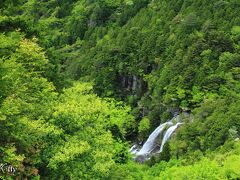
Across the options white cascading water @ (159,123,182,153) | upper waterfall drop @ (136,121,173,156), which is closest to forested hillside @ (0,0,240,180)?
upper waterfall drop @ (136,121,173,156)

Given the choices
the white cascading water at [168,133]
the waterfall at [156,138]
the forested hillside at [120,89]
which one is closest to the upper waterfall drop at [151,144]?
the waterfall at [156,138]

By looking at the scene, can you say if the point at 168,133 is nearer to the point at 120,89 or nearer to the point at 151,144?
the point at 151,144

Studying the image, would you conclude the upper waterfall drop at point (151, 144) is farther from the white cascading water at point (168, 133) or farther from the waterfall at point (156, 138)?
the white cascading water at point (168, 133)

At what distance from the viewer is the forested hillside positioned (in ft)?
62.3

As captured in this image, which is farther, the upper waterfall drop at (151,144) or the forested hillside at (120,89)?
the upper waterfall drop at (151,144)

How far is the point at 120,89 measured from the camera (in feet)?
220

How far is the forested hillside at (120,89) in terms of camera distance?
19.0 m

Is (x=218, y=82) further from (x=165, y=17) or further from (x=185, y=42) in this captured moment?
(x=165, y=17)

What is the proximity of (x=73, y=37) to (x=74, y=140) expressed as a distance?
242 ft

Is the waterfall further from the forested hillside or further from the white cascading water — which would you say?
the forested hillside

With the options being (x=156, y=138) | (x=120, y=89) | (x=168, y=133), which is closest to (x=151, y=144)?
(x=156, y=138)

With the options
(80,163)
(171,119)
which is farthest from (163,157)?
(80,163)

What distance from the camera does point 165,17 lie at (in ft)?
232

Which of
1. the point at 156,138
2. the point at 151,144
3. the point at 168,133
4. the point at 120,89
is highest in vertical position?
the point at 168,133
